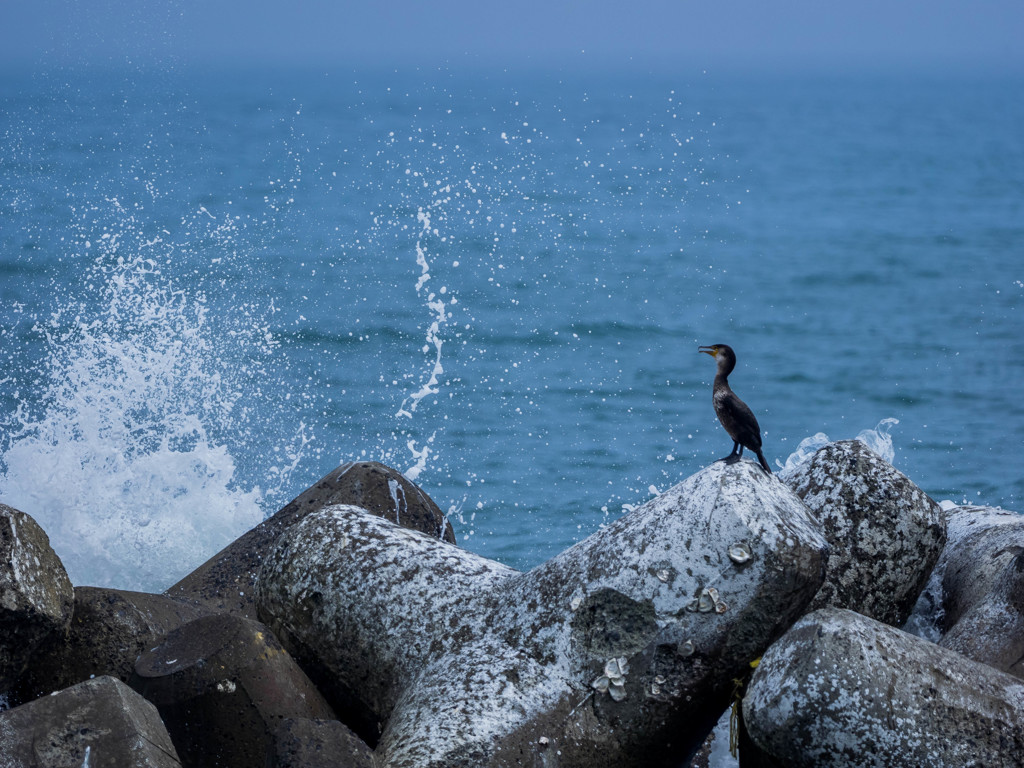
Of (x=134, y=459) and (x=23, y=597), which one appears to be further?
(x=134, y=459)

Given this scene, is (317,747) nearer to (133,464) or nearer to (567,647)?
(567,647)

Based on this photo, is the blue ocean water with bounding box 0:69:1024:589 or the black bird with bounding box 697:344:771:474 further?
the blue ocean water with bounding box 0:69:1024:589

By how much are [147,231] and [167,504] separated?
19.6m

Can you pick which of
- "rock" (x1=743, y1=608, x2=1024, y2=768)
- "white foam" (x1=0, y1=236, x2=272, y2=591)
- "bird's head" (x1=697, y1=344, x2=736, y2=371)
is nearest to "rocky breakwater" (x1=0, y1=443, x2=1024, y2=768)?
"rock" (x1=743, y1=608, x2=1024, y2=768)

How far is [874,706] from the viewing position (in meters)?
3.66

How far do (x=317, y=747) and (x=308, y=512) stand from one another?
247cm

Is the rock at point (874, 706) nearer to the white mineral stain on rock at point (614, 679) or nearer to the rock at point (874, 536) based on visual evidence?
the white mineral stain on rock at point (614, 679)

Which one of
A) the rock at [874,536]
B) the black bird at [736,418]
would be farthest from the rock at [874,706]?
the black bird at [736,418]

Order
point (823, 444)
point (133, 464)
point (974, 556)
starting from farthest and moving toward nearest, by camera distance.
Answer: point (823, 444)
point (133, 464)
point (974, 556)

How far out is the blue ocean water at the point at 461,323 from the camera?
41.5 feet

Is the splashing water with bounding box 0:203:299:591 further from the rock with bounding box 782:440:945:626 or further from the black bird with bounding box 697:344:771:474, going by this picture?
the rock with bounding box 782:440:945:626

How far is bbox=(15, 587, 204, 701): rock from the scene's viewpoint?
4.52m

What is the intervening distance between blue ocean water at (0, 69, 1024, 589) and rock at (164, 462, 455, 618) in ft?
12.2

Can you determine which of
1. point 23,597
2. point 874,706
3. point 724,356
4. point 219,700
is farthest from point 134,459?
point 874,706
